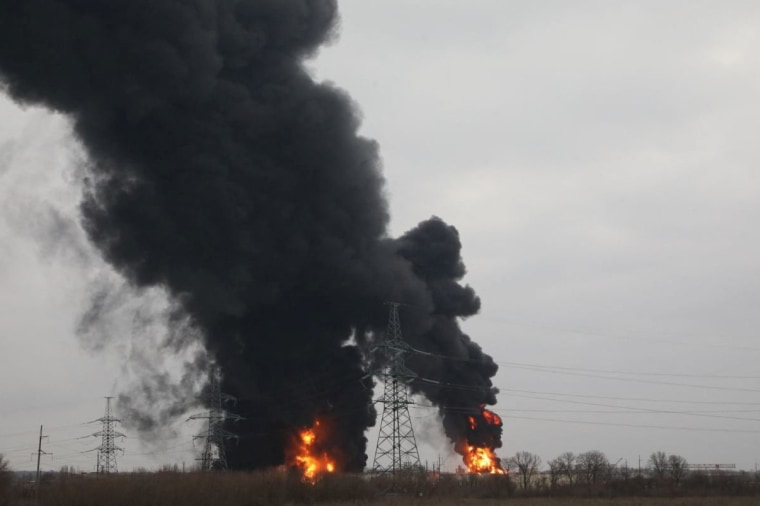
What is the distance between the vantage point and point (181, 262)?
78.0 meters

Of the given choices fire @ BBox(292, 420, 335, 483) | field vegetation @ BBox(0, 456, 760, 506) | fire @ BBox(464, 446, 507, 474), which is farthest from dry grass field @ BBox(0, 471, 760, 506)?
fire @ BBox(292, 420, 335, 483)

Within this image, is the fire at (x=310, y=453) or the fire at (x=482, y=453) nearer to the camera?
the fire at (x=310, y=453)

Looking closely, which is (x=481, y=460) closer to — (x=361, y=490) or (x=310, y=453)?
(x=310, y=453)

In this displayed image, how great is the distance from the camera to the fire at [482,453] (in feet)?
282

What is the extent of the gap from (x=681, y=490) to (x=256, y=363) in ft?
133

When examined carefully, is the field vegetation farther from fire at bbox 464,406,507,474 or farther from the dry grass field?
fire at bbox 464,406,507,474

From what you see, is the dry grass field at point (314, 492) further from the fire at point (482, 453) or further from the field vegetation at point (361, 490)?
the fire at point (482, 453)

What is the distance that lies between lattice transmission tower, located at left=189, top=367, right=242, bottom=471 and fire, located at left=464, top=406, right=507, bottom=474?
Answer: 23.7m

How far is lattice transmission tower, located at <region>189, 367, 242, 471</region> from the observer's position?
81312 mm

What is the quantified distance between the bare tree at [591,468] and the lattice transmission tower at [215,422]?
3480cm

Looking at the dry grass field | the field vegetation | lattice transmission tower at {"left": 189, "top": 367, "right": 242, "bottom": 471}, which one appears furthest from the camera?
lattice transmission tower at {"left": 189, "top": 367, "right": 242, "bottom": 471}

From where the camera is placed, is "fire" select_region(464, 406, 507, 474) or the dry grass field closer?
the dry grass field

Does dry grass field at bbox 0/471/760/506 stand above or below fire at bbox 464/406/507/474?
below

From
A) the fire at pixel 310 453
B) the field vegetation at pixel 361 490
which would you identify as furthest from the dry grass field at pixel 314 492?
the fire at pixel 310 453
